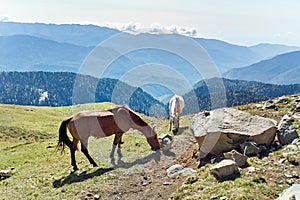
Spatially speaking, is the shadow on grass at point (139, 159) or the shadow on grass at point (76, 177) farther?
the shadow on grass at point (139, 159)

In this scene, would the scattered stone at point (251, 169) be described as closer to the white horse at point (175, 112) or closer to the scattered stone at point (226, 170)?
the scattered stone at point (226, 170)

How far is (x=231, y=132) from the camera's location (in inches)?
629

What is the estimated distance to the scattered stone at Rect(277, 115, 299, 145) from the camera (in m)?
16.1

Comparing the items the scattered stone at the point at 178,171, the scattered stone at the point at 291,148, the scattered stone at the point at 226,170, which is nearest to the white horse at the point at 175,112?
the scattered stone at the point at 178,171

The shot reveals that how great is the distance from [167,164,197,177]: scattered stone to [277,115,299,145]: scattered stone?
15.1 ft

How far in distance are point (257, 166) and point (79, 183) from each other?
7829mm

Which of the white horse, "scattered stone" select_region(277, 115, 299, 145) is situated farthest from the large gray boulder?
the white horse

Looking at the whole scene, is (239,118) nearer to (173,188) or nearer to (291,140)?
(291,140)

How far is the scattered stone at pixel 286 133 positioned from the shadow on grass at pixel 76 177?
27.4 feet

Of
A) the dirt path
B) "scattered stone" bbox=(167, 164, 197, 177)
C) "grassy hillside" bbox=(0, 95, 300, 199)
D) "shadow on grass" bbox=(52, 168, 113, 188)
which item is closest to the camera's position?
"grassy hillside" bbox=(0, 95, 300, 199)

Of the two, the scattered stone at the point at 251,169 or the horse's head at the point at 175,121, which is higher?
the scattered stone at the point at 251,169

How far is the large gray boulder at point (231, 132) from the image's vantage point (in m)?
16.0

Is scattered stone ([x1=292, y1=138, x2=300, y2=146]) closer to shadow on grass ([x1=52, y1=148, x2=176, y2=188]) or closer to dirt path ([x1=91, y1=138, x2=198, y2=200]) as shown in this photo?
dirt path ([x1=91, y1=138, x2=198, y2=200])

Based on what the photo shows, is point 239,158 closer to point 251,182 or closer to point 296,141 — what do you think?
point 251,182
